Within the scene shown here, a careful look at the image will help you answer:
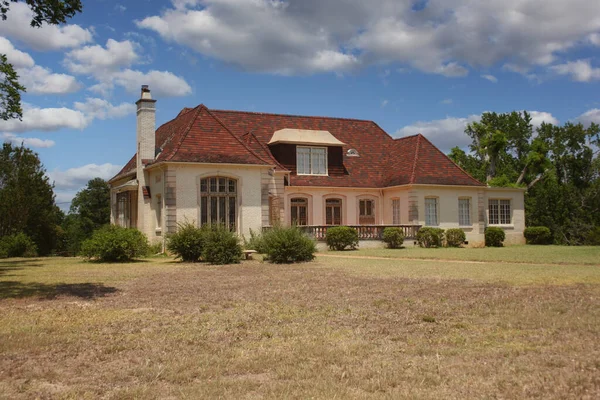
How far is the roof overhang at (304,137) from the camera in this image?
31.9 metres

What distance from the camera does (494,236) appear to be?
32.2 meters

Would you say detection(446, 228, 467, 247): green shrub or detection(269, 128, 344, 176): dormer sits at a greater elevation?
detection(269, 128, 344, 176): dormer

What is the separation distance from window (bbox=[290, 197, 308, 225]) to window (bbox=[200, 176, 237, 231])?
215 inches

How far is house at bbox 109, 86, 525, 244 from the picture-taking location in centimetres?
2627

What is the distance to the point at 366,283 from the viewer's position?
13.5 m

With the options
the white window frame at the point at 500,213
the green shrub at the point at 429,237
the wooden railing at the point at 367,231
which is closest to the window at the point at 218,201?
the wooden railing at the point at 367,231

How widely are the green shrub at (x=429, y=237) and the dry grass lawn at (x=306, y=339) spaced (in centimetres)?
1586

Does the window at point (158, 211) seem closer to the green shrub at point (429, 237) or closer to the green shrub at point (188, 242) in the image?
the green shrub at point (188, 242)

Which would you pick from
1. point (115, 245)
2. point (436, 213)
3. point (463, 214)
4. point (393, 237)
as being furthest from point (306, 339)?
point (463, 214)

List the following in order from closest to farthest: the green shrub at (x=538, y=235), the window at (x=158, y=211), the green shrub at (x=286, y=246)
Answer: the green shrub at (x=286, y=246), the window at (x=158, y=211), the green shrub at (x=538, y=235)

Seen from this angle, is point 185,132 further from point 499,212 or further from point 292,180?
point 499,212

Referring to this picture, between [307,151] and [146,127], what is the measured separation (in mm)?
8801

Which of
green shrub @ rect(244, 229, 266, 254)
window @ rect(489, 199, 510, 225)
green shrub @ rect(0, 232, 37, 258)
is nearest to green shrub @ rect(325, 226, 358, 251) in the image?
green shrub @ rect(244, 229, 266, 254)

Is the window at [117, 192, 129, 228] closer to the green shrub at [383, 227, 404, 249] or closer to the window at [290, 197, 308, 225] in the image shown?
the window at [290, 197, 308, 225]
